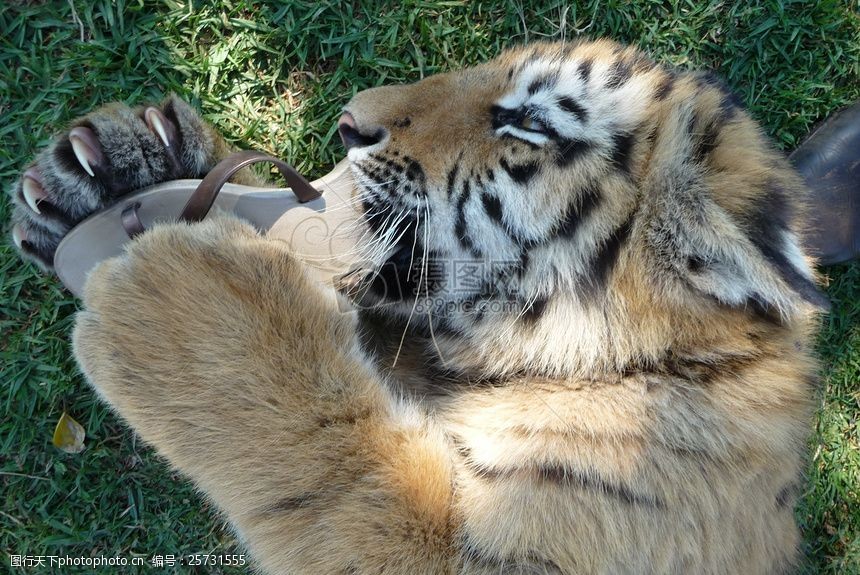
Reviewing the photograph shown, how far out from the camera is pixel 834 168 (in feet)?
10.2

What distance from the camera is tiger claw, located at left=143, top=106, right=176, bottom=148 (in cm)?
205

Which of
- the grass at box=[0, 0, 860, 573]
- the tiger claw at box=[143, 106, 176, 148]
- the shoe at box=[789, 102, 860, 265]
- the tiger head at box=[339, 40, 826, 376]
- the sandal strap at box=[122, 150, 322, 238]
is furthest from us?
the shoe at box=[789, 102, 860, 265]

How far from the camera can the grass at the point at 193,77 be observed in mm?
2650

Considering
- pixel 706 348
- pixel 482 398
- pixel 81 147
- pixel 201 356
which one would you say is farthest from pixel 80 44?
pixel 706 348

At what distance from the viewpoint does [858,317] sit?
10.4 feet

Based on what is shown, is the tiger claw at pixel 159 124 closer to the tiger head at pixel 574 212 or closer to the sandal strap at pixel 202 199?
the sandal strap at pixel 202 199

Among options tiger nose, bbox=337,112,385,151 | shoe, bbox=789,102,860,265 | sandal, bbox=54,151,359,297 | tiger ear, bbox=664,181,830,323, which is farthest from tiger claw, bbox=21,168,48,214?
shoe, bbox=789,102,860,265

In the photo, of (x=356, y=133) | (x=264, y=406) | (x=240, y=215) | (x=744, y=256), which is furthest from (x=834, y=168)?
(x=264, y=406)

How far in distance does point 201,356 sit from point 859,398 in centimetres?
319

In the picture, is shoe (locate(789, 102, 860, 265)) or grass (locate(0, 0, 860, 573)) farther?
shoe (locate(789, 102, 860, 265))

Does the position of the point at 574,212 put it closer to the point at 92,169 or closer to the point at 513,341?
the point at 513,341

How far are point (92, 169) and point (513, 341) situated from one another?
141cm

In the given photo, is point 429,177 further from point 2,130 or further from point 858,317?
point 858,317

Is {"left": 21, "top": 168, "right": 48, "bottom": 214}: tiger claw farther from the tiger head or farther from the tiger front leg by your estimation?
the tiger head
